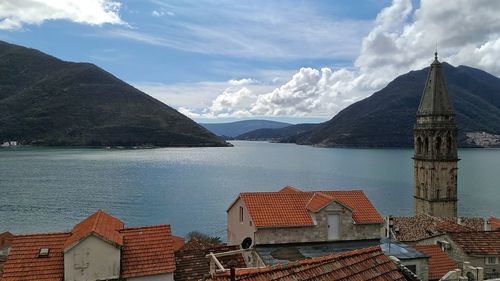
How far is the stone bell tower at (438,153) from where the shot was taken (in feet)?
164

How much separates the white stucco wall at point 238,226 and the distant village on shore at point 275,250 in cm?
6

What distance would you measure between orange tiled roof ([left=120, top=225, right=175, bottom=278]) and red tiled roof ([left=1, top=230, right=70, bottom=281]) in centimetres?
247

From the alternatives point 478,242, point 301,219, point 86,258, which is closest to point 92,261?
point 86,258

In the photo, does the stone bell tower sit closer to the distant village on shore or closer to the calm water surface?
the distant village on shore

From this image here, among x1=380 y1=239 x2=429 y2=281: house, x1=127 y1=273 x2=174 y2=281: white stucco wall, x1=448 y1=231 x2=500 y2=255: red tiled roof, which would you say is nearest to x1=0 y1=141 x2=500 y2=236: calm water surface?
x1=448 y1=231 x2=500 y2=255: red tiled roof

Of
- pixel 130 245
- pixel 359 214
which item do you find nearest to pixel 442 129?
pixel 359 214

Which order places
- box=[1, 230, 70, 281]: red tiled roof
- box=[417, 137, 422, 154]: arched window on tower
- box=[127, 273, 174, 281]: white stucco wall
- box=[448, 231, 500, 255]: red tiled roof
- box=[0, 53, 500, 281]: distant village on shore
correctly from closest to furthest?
box=[0, 53, 500, 281]: distant village on shore
box=[1, 230, 70, 281]: red tiled roof
box=[127, 273, 174, 281]: white stucco wall
box=[448, 231, 500, 255]: red tiled roof
box=[417, 137, 422, 154]: arched window on tower

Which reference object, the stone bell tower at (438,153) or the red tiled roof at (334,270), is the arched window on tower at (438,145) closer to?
the stone bell tower at (438,153)

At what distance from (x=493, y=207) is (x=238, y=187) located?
59.3 meters

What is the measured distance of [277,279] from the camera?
726 cm

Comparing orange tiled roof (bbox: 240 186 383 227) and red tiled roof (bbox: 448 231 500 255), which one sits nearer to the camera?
orange tiled roof (bbox: 240 186 383 227)

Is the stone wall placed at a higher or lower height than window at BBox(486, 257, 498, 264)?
higher

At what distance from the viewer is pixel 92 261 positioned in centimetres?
1714

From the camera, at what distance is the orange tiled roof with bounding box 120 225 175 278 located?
17.3 meters
